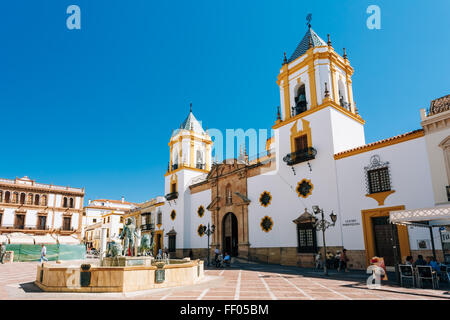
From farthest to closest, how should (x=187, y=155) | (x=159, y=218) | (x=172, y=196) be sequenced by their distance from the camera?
(x=159, y=218)
(x=187, y=155)
(x=172, y=196)

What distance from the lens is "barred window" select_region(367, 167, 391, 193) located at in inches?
595

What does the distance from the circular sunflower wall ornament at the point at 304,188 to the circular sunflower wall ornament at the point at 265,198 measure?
273 centimetres

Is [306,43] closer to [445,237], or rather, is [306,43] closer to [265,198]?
[265,198]

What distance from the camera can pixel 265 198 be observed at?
70.8ft

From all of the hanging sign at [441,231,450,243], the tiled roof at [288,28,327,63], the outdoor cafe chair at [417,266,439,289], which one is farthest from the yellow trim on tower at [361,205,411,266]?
the tiled roof at [288,28,327,63]

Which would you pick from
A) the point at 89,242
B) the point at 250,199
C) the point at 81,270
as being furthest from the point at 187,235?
the point at 89,242

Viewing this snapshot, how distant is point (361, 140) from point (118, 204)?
5491cm

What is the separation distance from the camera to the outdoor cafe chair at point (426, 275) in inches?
372

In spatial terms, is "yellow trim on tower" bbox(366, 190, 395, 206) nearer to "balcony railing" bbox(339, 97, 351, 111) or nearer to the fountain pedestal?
"balcony railing" bbox(339, 97, 351, 111)

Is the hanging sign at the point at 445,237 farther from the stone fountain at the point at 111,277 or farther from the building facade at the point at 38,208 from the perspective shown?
the building facade at the point at 38,208

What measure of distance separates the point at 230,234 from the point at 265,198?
5.22m

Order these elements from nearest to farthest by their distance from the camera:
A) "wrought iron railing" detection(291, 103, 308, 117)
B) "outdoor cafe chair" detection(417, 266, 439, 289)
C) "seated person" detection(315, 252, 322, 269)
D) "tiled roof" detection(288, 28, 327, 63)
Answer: "outdoor cafe chair" detection(417, 266, 439, 289) → "seated person" detection(315, 252, 322, 269) → "wrought iron railing" detection(291, 103, 308, 117) → "tiled roof" detection(288, 28, 327, 63)

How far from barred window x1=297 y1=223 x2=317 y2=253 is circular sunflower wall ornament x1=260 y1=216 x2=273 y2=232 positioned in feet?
8.58

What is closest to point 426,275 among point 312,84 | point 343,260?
point 343,260
